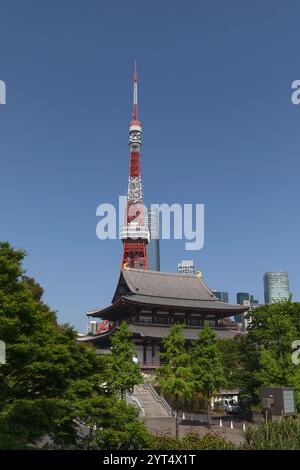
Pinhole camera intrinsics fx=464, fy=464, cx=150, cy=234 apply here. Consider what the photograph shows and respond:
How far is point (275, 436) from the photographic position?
564 inches

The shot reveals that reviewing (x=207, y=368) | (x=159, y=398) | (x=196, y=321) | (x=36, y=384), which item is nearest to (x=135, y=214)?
(x=196, y=321)

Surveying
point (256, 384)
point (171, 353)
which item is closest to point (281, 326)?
point (256, 384)

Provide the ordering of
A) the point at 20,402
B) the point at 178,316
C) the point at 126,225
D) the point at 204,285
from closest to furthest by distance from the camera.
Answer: the point at 20,402, the point at 178,316, the point at 204,285, the point at 126,225

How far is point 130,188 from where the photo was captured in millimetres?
93938

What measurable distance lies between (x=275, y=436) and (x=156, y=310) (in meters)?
41.1

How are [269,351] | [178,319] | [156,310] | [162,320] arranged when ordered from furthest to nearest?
[178,319], [162,320], [156,310], [269,351]

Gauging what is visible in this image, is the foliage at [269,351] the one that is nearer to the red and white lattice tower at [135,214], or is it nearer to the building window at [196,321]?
the building window at [196,321]

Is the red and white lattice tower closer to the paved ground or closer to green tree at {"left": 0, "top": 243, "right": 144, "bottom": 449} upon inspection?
the paved ground

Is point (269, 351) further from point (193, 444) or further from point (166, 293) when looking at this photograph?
point (166, 293)

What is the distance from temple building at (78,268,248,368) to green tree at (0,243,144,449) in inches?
1284

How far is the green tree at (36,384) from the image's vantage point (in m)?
14.7

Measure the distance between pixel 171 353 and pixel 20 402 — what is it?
15411 millimetres

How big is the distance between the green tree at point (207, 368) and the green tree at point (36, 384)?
649 inches
